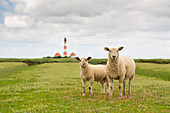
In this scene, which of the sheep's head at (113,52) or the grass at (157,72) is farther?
the grass at (157,72)

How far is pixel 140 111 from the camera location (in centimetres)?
1009

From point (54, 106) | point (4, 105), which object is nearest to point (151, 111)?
point (54, 106)

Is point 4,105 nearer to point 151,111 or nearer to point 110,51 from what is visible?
point 110,51

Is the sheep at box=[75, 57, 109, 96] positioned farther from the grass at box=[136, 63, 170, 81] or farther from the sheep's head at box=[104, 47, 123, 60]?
the grass at box=[136, 63, 170, 81]

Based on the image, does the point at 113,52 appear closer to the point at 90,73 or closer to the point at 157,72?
the point at 90,73

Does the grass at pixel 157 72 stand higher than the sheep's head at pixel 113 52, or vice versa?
the sheep's head at pixel 113 52

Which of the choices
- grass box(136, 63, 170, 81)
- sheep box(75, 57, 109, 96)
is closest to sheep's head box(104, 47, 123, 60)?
sheep box(75, 57, 109, 96)

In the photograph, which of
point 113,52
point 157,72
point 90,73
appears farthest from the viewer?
point 157,72

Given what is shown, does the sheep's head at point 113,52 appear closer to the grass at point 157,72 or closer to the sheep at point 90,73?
the sheep at point 90,73

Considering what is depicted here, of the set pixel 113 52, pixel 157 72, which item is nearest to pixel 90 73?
pixel 113 52

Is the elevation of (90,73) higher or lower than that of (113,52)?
lower

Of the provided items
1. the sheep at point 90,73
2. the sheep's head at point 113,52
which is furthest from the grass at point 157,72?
the sheep's head at point 113,52

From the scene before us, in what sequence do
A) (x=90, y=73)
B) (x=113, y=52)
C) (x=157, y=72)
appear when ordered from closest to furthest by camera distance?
(x=113, y=52)
(x=90, y=73)
(x=157, y=72)

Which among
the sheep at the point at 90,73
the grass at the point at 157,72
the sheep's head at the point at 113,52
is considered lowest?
the grass at the point at 157,72
